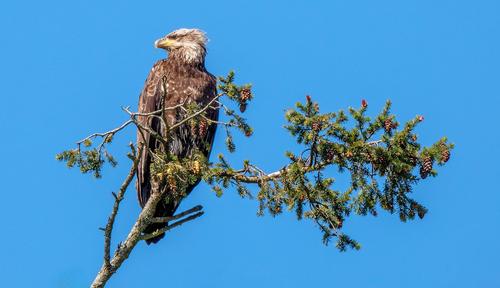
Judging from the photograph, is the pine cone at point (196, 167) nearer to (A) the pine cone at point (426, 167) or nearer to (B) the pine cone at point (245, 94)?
(B) the pine cone at point (245, 94)

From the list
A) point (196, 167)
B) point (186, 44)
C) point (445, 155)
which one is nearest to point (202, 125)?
point (196, 167)

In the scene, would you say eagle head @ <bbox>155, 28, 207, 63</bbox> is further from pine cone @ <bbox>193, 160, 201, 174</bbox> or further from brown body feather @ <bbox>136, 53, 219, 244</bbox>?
pine cone @ <bbox>193, 160, 201, 174</bbox>

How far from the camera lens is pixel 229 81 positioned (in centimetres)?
677

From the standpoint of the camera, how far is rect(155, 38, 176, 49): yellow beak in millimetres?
10617

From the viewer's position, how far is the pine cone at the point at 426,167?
6363mm

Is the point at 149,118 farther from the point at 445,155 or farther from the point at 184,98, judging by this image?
the point at 445,155

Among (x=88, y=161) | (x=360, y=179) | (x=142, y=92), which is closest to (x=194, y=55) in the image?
(x=142, y=92)

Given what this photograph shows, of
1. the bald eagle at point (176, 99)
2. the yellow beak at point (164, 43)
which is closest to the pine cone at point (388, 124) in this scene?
the bald eagle at point (176, 99)

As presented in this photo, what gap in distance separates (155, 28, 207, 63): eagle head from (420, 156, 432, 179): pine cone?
13.8 feet

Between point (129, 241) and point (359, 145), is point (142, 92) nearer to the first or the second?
point (129, 241)

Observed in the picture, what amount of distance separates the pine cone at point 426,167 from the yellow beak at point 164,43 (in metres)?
4.76

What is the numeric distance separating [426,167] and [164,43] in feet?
16.3

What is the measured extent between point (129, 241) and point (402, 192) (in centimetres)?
220

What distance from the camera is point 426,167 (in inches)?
252
